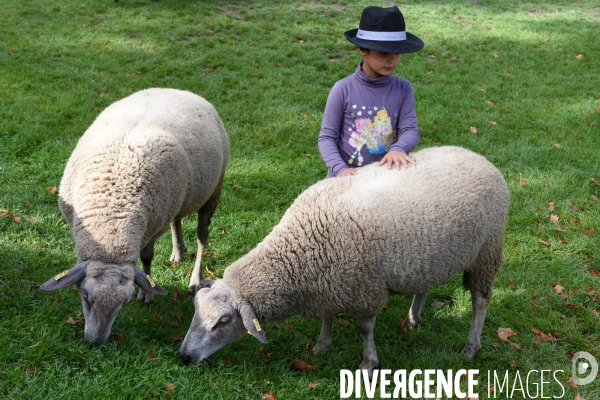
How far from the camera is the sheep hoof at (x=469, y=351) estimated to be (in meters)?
3.86

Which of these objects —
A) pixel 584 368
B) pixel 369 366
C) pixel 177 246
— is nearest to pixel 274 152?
pixel 177 246

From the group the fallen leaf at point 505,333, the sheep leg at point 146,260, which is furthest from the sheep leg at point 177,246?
the fallen leaf at point 505,333

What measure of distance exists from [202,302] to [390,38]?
218cm

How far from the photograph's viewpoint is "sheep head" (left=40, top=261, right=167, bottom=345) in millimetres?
3189

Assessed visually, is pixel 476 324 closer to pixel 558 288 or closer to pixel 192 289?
pixel 558 288

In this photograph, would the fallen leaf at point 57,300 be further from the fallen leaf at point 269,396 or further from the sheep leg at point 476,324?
the sheep leg at point 476,324

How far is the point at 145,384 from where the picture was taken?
125 inches

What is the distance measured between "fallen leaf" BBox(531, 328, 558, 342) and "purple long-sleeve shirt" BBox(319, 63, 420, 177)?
70.5 inches

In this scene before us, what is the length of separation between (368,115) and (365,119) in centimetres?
4

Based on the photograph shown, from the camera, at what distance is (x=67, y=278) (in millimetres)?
3178

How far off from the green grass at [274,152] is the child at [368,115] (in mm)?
1372

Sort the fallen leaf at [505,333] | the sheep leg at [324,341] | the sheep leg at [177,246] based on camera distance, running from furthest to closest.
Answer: the sheep leg at [177,246]
the fallen leaf at [505,333]
the sheep leg at [324,341]

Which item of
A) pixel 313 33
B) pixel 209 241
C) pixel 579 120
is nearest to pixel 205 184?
pixel 209 241

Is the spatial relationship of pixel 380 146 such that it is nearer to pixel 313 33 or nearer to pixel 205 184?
pixel 205 184
